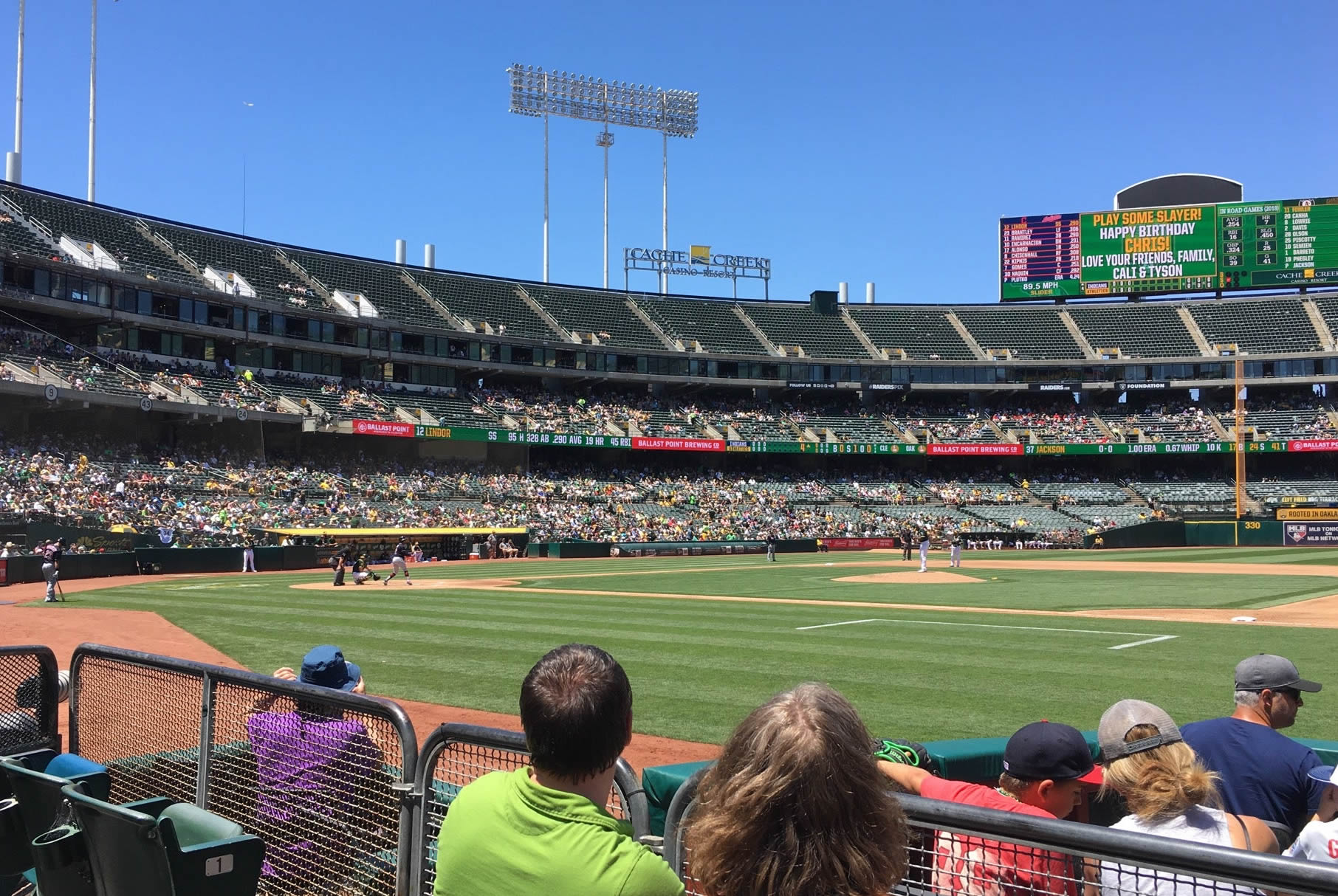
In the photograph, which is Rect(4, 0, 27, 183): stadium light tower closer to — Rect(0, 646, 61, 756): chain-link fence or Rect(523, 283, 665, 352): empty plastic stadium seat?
Rect(523, 283, 665, 352): empty plastic stadium seat

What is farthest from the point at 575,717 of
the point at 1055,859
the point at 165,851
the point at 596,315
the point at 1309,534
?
the point at 596,315

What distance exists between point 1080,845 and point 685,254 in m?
83.9

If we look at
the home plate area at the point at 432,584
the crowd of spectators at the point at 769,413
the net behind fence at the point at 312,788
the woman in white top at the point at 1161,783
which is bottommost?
the home plate area at the point at 432,584

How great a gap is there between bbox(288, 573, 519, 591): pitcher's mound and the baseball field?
0.24m

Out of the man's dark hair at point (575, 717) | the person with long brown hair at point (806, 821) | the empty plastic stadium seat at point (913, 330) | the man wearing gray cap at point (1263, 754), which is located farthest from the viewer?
the empty plastic stadium seat at point (913, 330)

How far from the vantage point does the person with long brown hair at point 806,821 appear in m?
2.23

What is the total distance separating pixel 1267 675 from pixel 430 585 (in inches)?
1196

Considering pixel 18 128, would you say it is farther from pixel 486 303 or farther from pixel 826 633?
pixel 826 633

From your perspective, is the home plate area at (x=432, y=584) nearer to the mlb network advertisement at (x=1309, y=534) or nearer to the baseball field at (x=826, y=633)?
the baseball field at (x=826, y=633)

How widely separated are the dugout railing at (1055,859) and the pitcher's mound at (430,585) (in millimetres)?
29505

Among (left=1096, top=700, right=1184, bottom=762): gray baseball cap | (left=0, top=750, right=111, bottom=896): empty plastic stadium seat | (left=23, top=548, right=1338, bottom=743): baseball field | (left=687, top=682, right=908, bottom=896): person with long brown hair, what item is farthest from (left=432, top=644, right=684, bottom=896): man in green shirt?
(left=23, top=548, right=1338, bottom=743): baseball field

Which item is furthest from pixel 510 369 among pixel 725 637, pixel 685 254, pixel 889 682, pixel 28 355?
pixel 889 682

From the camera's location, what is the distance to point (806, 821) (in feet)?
7.40

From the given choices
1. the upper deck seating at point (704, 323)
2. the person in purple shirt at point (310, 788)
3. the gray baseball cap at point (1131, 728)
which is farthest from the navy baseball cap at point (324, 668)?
the upper deck seating at point (704, 323)
